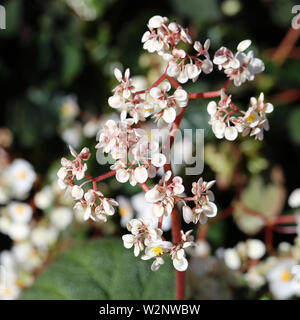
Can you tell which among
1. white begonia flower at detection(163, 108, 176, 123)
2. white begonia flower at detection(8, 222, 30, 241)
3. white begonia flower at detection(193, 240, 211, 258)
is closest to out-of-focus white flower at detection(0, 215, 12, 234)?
white begonia flower at detection(8, 222, 30, 241)

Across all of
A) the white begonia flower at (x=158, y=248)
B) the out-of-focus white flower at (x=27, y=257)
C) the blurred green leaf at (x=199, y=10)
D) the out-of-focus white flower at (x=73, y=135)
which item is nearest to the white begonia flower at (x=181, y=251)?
the white begonia flower at (x=158, y=248)

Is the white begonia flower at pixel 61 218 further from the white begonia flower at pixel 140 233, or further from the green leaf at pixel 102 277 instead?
the white begonia flower at pixel 140 233

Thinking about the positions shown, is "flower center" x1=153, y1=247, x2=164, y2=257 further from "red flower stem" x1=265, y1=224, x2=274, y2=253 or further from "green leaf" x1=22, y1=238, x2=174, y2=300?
"red flower stem" x1=265, y1=224, x2=274, y2=253

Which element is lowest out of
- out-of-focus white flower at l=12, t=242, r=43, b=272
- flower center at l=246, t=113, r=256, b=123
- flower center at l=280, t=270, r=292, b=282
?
flower center at l=280, t=270, r=292, b=282

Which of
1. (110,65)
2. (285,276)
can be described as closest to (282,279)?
(285,276)
